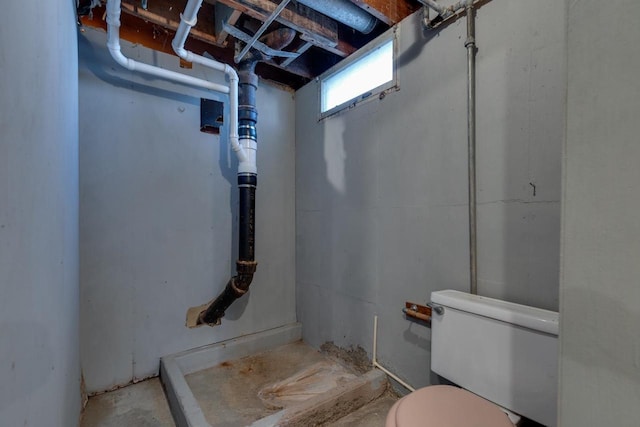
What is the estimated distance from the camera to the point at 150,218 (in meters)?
1.82

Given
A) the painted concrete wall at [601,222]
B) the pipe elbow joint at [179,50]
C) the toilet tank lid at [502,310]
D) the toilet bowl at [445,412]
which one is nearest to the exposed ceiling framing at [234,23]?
the pipe elbow joint at [179,50]

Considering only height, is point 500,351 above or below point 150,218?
below

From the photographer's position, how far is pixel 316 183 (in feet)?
7.20

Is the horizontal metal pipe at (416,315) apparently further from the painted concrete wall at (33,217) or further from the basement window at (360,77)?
the painted concrete wall at (33,217)

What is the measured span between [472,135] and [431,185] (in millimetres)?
297

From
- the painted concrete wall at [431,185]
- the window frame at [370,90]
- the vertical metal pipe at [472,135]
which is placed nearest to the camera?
the painted concrete wall at [431,185]

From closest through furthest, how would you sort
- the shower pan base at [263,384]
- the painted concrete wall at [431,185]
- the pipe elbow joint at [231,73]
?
the painted concrete wall at [431,185] → the shower pan base at [263,384] → the pipe elbow joint at [231,73]

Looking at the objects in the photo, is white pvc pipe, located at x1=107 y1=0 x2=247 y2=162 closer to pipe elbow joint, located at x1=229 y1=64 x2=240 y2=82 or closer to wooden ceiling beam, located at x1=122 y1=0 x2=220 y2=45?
pipe elbow joint, located at x1=229 y1=64 x2=240 y2=82

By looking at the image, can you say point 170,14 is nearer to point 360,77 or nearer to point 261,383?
point 360,77

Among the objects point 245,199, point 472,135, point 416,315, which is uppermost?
point 472,135

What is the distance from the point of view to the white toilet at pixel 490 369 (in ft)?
3.05

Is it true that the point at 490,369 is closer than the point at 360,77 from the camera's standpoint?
Yes

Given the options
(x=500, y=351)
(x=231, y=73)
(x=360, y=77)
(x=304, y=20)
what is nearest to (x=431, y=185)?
(x=500, y=351)

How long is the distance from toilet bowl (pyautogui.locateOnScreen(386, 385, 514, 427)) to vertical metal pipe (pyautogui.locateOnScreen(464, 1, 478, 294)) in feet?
1.49
